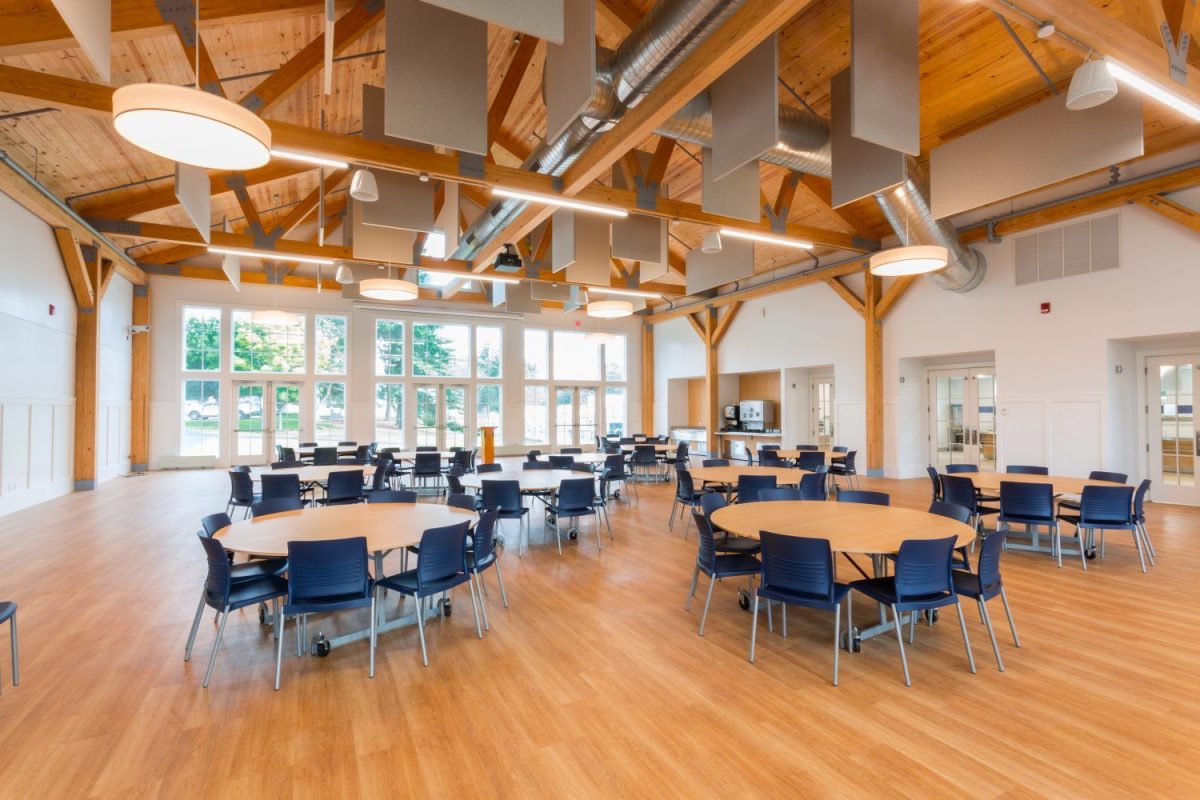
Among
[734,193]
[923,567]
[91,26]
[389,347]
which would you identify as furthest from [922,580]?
[389,347]

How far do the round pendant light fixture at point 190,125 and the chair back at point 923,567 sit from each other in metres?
4.50

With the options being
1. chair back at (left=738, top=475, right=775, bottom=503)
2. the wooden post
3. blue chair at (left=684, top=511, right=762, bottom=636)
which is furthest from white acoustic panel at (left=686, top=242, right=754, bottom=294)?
the wooden post

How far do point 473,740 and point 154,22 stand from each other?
21.8ft

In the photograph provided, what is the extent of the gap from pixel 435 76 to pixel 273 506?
416 cm

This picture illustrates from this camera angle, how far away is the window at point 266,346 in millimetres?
14422

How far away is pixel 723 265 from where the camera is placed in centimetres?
1001

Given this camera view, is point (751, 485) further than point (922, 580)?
Yes

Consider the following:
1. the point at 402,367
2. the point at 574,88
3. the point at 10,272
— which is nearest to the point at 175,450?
the point at 402,367

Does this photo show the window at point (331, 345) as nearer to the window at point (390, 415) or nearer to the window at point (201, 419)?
the window at point (390, 415)

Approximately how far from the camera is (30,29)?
187 inches

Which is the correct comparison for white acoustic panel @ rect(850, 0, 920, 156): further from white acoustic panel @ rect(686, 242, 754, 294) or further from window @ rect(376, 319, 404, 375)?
window @ rect(376, 319, 404, 375)

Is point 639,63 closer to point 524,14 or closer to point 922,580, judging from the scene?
point 524,14

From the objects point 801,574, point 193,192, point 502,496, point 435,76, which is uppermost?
point 435,76

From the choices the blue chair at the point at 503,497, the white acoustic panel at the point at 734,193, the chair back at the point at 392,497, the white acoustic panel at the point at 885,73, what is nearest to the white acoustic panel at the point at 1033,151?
the white acoustic panel at the point at 885,73
